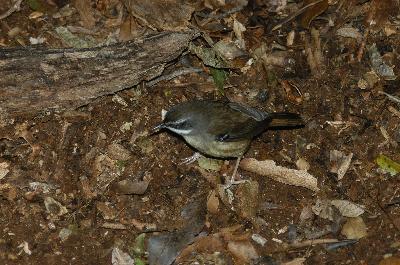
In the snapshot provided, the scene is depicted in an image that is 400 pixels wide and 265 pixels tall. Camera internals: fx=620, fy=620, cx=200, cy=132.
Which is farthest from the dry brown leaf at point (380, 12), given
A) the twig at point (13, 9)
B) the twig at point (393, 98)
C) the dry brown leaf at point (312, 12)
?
the twig at point (13, 9)

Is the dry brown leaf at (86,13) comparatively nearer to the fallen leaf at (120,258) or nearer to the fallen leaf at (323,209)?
the fallen leaf at (120,258)

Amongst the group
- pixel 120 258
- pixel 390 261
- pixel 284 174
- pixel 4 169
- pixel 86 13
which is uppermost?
pixel 86 13

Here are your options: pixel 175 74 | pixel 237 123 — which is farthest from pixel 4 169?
pixel 237 123

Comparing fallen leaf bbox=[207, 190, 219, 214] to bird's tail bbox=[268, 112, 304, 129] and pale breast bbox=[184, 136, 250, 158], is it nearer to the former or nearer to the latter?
pale breast bbox=[184, 136, 250, 158]

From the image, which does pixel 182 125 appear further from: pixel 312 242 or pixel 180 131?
pixel 312 242

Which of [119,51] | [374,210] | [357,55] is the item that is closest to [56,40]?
[119,51]

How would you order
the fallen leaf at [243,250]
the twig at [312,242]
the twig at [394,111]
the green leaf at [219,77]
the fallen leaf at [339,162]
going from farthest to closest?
the green leaf at [219,77] < the twig at [394,111] < the fallen leaf at [339,162] < the twig at [312,242] < the fallen leaf at [243,250]

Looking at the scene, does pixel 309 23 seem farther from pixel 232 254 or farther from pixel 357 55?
pixel 232 254
